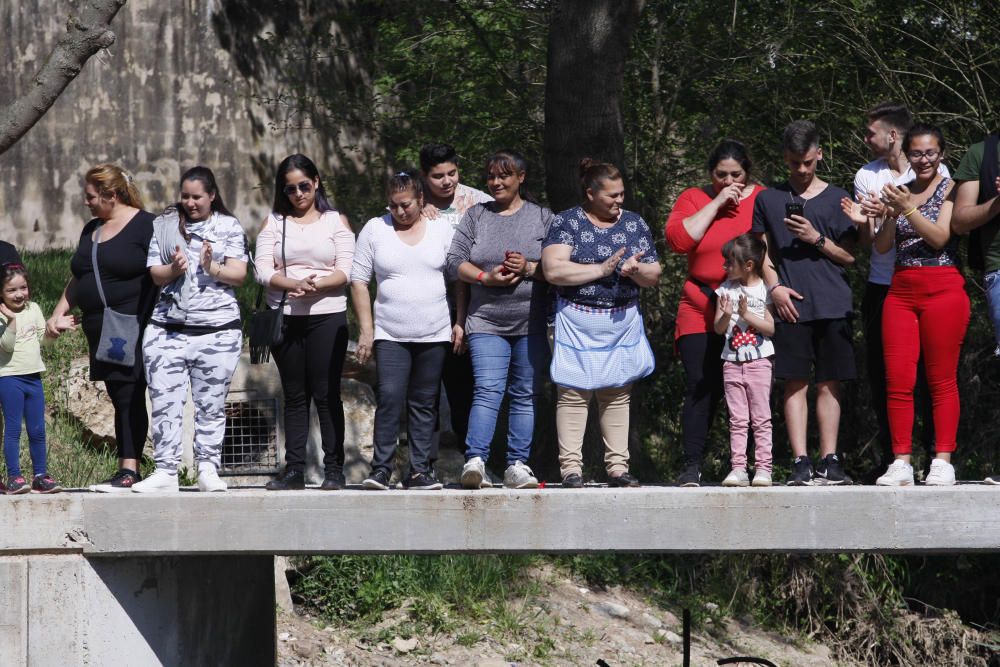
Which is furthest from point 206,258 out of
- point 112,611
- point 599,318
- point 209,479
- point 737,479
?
point 737,479

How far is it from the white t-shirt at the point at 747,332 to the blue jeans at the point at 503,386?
0.90 metres

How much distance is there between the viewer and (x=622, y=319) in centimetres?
614

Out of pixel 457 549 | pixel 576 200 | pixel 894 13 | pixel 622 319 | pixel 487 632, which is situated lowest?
pixel 487 632

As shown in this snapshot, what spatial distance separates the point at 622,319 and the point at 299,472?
5.62 feet

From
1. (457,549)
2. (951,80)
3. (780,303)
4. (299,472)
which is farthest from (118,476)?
(951,80)

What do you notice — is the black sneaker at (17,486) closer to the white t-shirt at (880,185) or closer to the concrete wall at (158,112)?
the white t-shirt at (880,185)

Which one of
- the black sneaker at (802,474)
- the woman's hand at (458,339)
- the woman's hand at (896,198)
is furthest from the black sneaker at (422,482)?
the woman's hand at (896,198)

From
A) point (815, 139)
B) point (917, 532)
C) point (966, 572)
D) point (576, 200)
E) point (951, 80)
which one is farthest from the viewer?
point (966, 572)

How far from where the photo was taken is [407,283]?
6.12 metres

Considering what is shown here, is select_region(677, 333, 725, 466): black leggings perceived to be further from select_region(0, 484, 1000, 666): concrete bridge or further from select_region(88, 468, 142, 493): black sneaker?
select_region(88, 468, 142, 493): black sneaker

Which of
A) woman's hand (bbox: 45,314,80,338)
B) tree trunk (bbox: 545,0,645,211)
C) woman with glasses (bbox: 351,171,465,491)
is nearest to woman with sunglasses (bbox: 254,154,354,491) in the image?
woman with glasses (bbox: 351,171,465,491)

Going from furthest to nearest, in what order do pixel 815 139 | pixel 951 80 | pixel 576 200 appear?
pixel 951 80, pixel 576 200, pixel 815 139

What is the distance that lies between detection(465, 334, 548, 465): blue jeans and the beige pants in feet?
0.54

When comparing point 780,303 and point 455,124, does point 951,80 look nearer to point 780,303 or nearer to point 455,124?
point 455,124
